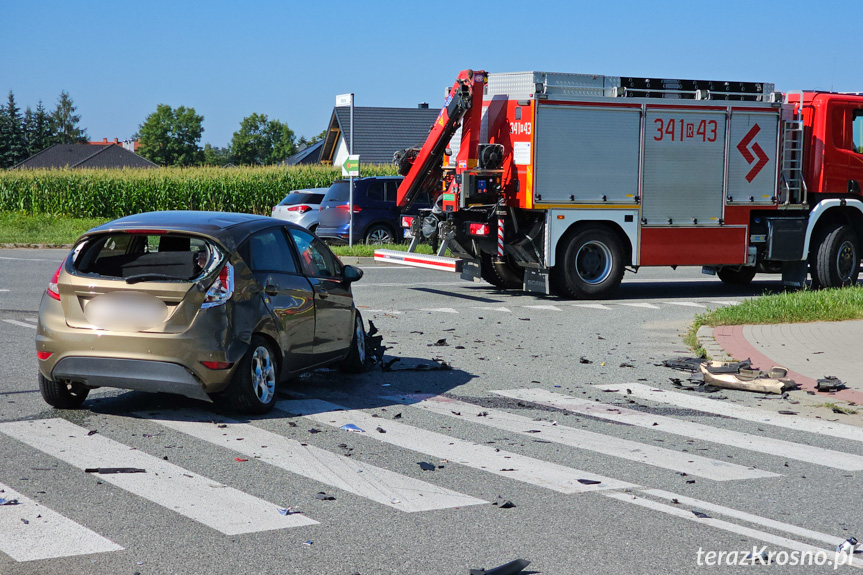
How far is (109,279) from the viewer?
700 centimetres

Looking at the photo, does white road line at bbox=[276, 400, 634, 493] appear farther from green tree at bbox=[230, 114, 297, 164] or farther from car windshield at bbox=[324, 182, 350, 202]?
green tree at bbox=[230, 114, 297, 164]

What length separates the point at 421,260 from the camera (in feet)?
51.6

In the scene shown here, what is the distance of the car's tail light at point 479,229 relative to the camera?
1498 cm

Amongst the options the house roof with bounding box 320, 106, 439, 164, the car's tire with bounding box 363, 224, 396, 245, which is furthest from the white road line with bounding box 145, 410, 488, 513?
the house roof with bounding box 320, 106, 439, 164

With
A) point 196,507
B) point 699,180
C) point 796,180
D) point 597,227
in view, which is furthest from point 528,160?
point 196,507

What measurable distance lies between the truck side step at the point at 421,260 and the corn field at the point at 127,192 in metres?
23.1

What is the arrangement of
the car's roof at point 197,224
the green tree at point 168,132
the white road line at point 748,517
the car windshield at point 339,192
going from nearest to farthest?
the white road line at point 748,517 < the car's roof at point 197,224 < the car windshield at point 339,192 < the green tree at point 168,132

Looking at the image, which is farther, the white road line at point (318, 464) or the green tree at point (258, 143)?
the green tree at point (258, 143)

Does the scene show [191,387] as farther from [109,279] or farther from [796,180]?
[796,180]

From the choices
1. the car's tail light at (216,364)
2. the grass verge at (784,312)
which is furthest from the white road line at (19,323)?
the grass verge at (784,312)

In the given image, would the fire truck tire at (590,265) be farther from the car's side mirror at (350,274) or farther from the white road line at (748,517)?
the white road line at (748,517)

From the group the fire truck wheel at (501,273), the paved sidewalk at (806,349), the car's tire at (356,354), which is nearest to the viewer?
the paved sidewalk at (806,349)

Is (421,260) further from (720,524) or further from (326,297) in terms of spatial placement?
(720,524)

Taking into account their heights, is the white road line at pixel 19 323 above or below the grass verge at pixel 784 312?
below
